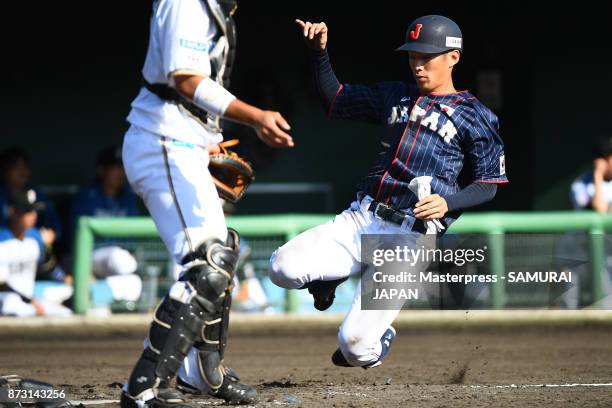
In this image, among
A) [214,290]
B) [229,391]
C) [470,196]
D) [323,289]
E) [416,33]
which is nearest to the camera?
[214,290]

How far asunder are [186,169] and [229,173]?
2.09 ft

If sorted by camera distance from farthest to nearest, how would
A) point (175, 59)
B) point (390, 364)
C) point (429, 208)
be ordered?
point (390, 364) → point (429, 208) → point (175, 59)

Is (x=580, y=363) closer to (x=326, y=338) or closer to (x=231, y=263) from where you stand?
(x=326, y=338)

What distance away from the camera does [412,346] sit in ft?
26.1

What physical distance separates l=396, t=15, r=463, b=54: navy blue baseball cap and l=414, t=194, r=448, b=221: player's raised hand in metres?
0.70

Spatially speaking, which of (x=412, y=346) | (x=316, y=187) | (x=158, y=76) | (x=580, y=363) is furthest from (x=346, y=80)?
(x=158, y=76)

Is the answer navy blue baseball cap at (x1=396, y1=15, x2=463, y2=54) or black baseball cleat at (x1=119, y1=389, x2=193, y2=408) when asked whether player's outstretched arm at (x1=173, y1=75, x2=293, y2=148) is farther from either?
navy blue baseball cap at (x1=396, y1=15, x2=463, y2=54)

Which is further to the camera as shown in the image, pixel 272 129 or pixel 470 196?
pixel 470 196

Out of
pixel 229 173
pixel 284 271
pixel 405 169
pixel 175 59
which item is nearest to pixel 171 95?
pixel 175 59

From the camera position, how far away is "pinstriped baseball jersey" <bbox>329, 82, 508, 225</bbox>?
521 cm

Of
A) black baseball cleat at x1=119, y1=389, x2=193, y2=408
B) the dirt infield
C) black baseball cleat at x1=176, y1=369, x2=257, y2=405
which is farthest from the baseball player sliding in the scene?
black baseball cleat at x1=119, y1=389, x2=193, y2=408

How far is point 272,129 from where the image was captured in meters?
4.17

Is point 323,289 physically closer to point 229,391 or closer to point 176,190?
point 229,391

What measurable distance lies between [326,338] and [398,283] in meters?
2.99
